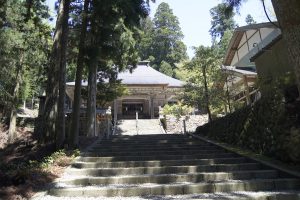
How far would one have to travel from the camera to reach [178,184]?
6.72m

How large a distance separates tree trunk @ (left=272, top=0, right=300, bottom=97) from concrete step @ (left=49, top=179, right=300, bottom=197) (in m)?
3.29

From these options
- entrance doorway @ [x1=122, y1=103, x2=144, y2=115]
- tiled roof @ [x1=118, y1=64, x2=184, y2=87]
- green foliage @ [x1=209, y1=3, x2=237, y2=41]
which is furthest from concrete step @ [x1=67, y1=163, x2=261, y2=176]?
green foliage @ [x1=209, y1=3, x2=237, y2=41]

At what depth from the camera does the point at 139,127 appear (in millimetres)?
24047

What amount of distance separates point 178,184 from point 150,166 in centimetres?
171

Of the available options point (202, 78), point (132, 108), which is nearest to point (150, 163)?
point (202, 78)

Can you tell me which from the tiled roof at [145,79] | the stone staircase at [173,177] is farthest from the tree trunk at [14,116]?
the stone staircase at [173,177]

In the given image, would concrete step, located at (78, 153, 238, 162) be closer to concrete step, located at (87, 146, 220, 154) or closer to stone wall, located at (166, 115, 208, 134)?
concrete step, located at (87, 146, 220, 154)

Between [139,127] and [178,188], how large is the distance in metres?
17.7

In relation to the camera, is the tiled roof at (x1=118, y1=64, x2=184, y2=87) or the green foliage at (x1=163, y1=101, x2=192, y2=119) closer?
the green foliage at (x1=163, y1=101, x2=192, y2=119)

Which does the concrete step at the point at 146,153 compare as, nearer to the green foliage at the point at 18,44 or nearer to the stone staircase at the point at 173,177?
the stone staircase at the point at 173,177

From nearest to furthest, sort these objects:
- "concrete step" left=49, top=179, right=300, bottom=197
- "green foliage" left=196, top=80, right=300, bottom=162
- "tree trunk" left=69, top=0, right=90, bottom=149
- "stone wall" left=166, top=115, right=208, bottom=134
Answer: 1. "concrete step" left=49, top=179, right=300, bottom=197
2. "green foliage" left=196, top=80, right=300, bottom=162
3. "tree trunk" left=69, top=0, right=90, bottom=149
4. "stone wall" left=166, top=115, right=208, bottom=134

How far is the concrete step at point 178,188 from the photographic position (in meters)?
6.24

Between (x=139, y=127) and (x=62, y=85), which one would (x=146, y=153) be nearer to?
(x=62, y=85)

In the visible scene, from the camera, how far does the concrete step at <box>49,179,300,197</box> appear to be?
6238mm
